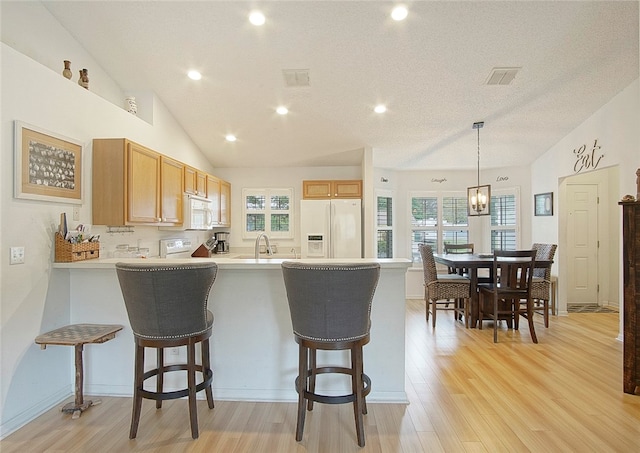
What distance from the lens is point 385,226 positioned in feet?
20.2

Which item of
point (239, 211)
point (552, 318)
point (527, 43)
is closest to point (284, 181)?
point (239, 211)

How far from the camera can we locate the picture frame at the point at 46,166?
2211 millimetres

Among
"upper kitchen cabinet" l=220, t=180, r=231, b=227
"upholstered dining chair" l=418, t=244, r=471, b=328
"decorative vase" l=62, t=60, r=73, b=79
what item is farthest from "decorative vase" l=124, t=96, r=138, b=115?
"upholstered dining chair" l=418, t=244, r=471, b=328

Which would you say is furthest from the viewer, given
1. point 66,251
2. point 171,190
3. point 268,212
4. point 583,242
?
point 268,212

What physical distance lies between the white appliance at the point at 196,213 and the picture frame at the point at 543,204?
5.04 metres

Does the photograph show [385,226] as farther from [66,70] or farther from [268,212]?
[66,70]

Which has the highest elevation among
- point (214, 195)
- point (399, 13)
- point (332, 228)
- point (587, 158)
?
point (399, 13)

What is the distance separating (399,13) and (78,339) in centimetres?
335

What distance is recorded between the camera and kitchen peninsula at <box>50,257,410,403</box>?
2482 mm

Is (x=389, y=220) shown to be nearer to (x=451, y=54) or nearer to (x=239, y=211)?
(x=239, y=211)

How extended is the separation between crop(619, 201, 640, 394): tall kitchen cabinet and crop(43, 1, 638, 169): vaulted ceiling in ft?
5.38

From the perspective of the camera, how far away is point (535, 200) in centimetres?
565

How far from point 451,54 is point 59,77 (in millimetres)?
3274

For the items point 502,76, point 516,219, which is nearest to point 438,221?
point 516,219
